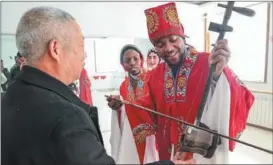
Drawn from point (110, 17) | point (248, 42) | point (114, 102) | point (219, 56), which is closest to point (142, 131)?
point (114, 102)

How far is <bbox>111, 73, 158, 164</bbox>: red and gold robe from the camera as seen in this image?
35.0 inches

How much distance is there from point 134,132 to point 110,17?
495 mm

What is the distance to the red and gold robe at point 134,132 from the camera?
0.89m

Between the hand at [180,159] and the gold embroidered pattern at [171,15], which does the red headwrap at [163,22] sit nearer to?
the gold embroidered pattern at [171,15]

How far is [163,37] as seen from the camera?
0.75m

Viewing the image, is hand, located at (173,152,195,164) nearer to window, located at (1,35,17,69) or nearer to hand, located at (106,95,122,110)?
hand, located at (106,95,122,110)

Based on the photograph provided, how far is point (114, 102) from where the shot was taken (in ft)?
3.10

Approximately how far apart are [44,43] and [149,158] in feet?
1.99

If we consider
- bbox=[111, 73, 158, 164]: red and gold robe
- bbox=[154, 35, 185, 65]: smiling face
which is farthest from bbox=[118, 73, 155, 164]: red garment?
bbox=[154, 35, 185, 65]: smiling face

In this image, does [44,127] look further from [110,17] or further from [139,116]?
[110,17]

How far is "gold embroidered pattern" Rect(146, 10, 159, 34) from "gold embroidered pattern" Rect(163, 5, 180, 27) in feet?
0.11

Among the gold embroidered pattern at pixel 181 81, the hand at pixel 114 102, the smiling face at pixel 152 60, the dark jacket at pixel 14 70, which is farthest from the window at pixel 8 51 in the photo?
the gold embroidered pattern at pixel 181 81

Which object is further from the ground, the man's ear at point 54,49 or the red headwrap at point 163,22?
the red headwrap at point 163,22

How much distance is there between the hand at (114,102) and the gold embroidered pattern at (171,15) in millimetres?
356
